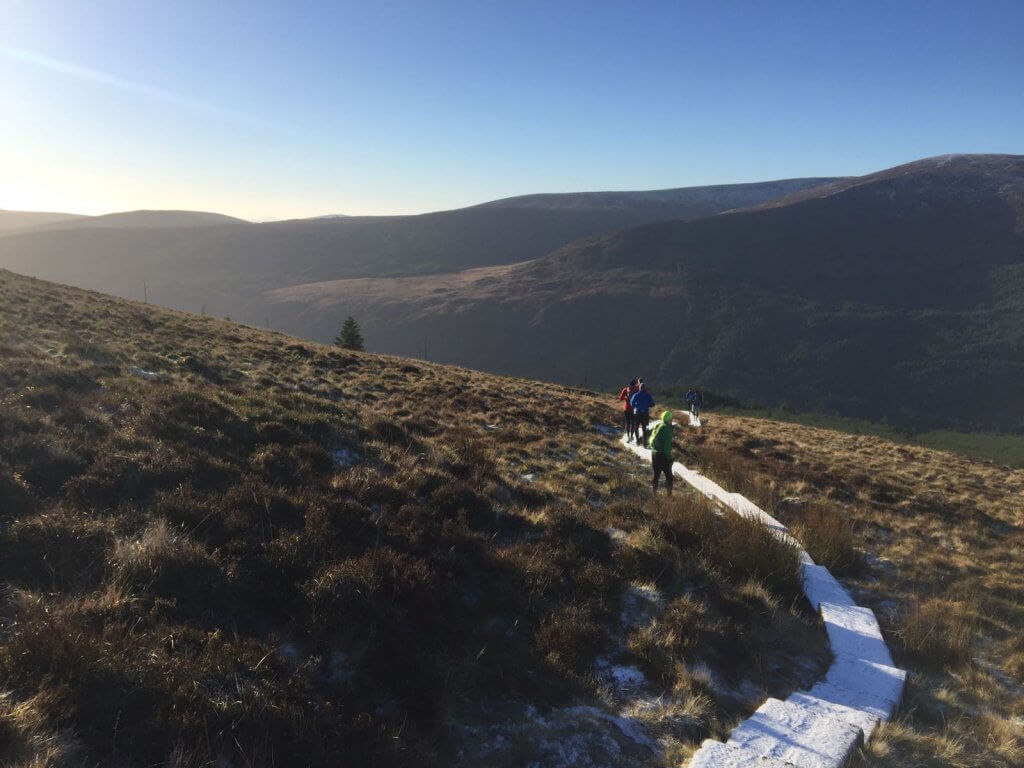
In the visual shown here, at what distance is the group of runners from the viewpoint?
10.4 metres

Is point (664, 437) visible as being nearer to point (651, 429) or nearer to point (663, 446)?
point (663, 446)

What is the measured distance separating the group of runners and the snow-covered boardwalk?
3.73 meters

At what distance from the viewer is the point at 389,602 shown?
5172 millimetres

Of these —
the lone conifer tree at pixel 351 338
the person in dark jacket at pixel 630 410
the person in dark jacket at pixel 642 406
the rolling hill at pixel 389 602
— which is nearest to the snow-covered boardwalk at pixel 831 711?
the rolling hill at pixel 389 602

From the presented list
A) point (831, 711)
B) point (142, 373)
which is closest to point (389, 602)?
point (831, 711)

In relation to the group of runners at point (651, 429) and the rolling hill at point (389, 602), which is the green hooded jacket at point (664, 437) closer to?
the group of runners at point (651, 429)

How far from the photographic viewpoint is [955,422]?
470 ft

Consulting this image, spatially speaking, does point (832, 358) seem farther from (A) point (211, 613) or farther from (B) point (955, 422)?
(A) point (211, 613)

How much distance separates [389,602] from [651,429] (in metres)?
11.6

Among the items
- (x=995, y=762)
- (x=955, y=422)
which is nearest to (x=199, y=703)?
(x=995, y=762)

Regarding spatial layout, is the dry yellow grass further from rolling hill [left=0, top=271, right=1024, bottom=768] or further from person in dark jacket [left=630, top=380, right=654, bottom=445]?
person in dark jacket [left=630, top=380, right=654, bottom=445]

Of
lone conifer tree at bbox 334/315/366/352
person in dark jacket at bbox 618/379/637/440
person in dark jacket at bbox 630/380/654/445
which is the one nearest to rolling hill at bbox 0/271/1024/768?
person in dark jacket at bbox 630/380/654/445

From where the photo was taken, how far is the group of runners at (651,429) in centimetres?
1035

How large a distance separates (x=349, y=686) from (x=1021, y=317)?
26047cm
